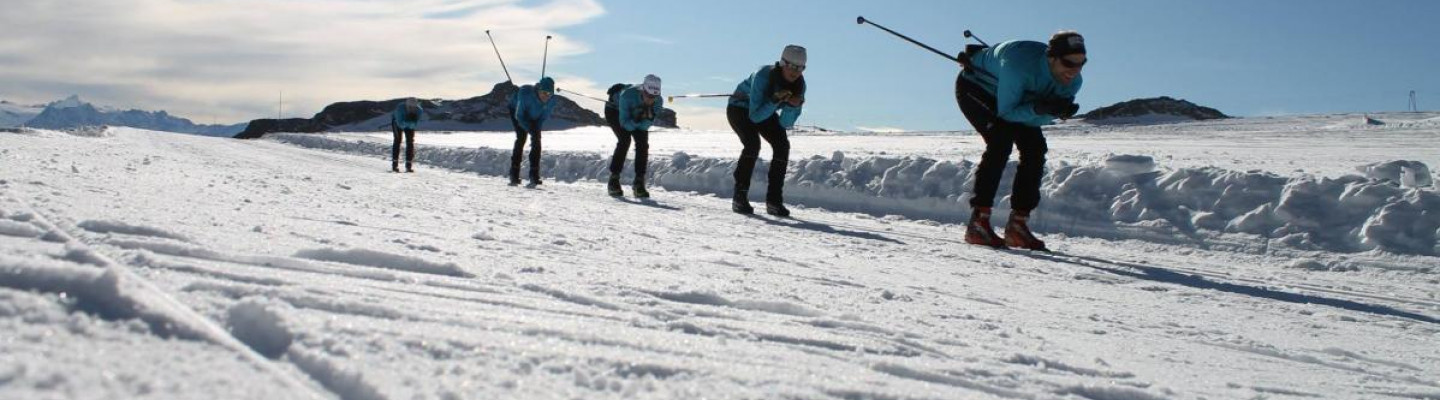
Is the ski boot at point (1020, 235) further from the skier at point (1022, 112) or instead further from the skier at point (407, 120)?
the skier at point (407, 120)

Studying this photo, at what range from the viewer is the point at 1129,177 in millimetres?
7473

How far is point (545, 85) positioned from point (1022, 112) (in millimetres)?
8778

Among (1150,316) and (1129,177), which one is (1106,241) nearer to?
(1129,177)

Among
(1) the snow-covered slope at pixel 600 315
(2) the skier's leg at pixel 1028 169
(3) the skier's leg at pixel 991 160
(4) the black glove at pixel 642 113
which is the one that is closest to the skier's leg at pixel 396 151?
(4) the black glove at pixel 642 113

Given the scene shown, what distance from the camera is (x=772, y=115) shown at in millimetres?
8383

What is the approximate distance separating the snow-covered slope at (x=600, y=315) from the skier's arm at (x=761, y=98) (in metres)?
3.33

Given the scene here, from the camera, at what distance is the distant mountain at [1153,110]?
145 feet

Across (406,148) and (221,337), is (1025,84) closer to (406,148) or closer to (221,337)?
(221,337)

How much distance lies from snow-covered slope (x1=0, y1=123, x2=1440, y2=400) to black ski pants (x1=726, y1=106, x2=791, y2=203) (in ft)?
10.5

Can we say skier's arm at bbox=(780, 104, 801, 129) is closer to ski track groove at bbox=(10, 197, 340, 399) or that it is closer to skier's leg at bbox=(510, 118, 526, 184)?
skier's leg at bbox=(510, 118, 526, 184)

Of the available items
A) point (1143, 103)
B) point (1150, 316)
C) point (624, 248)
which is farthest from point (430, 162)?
point (1143, 103)

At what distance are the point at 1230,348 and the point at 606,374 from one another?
1.85 metres

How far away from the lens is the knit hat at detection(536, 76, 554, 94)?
42.9ft

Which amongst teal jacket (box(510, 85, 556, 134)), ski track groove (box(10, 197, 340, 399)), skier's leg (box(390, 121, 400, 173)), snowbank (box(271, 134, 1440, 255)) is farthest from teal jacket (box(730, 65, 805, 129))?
skier's leg (box(390, 121, 400, 173))
